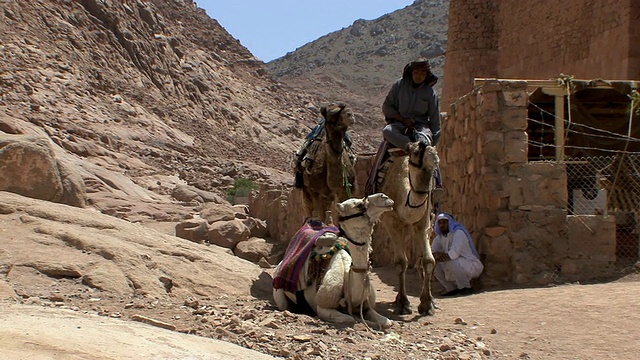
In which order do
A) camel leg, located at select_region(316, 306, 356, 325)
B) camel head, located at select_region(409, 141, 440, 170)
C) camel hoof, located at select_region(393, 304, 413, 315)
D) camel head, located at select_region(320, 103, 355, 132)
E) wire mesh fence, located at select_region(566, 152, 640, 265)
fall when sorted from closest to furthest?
camel leg, located at select_region(316, 306, 356, 325) < camel head, located at select_region(409, 141, 440, 170) < camel hoof, located at select_region(393, 304, 413, 315) < camel head, located at select_region(320, 103, 355, 132) < wire mesh fence, located at select_region(566, 152, 640, 265)

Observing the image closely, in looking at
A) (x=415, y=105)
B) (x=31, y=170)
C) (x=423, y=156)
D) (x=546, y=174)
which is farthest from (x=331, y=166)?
(x=31, y=170)

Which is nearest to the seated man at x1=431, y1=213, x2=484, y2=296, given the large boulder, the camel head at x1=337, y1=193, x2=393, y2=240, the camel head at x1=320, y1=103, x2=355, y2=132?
the camel head at x1=320, y1=103, x2=355, y2=132

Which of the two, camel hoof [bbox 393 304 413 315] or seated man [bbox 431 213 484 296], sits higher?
seated man [bbox 431 213 484 296]

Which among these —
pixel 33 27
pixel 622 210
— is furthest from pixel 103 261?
pixel 33 27

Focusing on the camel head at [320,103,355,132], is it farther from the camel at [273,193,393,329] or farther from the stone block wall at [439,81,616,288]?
the stone block wall at [439,81,616,288]

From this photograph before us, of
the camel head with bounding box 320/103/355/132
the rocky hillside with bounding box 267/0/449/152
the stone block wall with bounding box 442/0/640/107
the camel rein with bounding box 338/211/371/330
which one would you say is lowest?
the camel rein with bounding box 338/211/371/330

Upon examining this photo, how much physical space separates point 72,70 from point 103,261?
33748mm

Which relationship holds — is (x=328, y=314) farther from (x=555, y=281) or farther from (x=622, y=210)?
(x=622, y=210)

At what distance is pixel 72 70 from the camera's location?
38594 millimetres

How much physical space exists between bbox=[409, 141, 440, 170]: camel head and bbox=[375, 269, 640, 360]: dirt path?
1383 millimetres

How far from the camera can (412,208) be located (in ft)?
24.3

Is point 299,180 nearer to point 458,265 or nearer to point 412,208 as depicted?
point 458,265

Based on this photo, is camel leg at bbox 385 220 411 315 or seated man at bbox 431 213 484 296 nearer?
camel leg at bbox 385 220 411 315

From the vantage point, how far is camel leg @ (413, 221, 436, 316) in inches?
298
